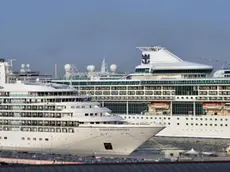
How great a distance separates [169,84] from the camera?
7375 cm

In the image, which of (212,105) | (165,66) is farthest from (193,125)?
(165,66)

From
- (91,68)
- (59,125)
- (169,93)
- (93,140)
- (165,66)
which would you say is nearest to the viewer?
(93,140)

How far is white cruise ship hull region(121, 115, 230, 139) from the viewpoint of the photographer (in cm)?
7050

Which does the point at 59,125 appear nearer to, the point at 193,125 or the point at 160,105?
the point at 193,125

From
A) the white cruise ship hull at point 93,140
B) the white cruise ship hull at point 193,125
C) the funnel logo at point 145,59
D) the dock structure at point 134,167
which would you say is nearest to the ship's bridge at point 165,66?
the funnel logo at point 145,59

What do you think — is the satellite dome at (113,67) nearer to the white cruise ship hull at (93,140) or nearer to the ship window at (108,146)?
the white cruise ship hull at (93,140)

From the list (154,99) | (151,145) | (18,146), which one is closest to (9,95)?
(18,146)

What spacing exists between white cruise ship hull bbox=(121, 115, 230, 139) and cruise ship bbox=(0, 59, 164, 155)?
17.2 meters

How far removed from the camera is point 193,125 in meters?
72.1

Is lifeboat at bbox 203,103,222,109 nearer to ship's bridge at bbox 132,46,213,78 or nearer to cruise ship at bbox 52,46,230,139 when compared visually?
cruise ship at bbox 52,46,230,139

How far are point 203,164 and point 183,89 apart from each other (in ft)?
131

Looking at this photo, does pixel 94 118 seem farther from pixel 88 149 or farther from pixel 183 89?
pixel 183 89

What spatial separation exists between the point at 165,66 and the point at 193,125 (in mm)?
7461

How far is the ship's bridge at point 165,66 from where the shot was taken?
75.1 m
